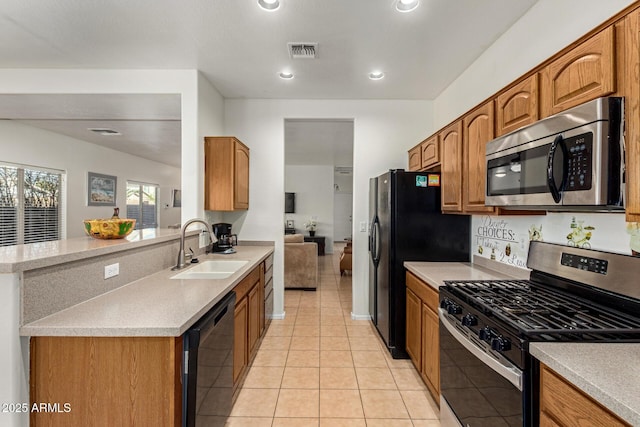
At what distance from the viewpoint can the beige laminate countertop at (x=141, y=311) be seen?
1.22 meters

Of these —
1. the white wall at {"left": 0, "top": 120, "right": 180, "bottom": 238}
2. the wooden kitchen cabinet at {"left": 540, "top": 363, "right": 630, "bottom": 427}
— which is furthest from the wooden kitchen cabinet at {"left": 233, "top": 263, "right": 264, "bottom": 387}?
the white wall at {"left": 0, "top": 120, "right": 180, "bottom": 238}

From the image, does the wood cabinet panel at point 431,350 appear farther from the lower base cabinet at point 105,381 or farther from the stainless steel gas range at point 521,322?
the lower base cabinet at point 105,381

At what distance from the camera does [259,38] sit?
2428 millimetres

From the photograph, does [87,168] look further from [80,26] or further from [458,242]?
[458,242]

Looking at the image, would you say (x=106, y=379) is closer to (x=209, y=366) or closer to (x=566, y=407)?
(x=209, y=366)

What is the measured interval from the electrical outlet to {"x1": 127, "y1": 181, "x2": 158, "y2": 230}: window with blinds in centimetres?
622

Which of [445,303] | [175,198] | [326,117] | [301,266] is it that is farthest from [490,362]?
[175,198]

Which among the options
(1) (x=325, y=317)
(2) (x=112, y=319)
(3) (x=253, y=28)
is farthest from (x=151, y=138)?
(2) (x=112, y=319)

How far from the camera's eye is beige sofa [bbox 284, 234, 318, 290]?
5.04 metres

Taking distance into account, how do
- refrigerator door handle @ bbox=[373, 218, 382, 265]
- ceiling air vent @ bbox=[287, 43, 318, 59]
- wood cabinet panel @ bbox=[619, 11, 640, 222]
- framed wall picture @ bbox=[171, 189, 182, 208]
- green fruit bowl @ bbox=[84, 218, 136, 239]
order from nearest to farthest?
1. wood cabinet panel @ bbox=[619, 11, 640, 222]
2. green fruit bowl @ bbox=[84, 218, 136, 239]
3. ceiling air vent @ bbox=[287, 43, 318, 59]
4. refrigerator door handle @ bbox=[373, 218, 382, 265]
5. framed wall picture @ bbox=[171, 189, 182, 208]

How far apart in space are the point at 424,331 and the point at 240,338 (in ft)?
4.44

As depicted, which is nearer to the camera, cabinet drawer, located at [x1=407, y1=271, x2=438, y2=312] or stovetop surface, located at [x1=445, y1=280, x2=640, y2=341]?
stovetop surface, located at [x1=445, y1=280, x2=640, y2=341]

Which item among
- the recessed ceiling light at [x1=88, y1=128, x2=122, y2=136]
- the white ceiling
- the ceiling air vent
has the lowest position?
the recessed ceiling light at [x1=88, y1=128, x2=122, y2=136]

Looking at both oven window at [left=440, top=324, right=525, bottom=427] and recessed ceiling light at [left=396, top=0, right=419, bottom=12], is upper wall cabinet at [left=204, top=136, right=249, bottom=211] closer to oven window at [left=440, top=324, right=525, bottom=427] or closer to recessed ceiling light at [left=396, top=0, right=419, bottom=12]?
recessed ceiling light at [left=396, top=0, right=419, bottom=12]
